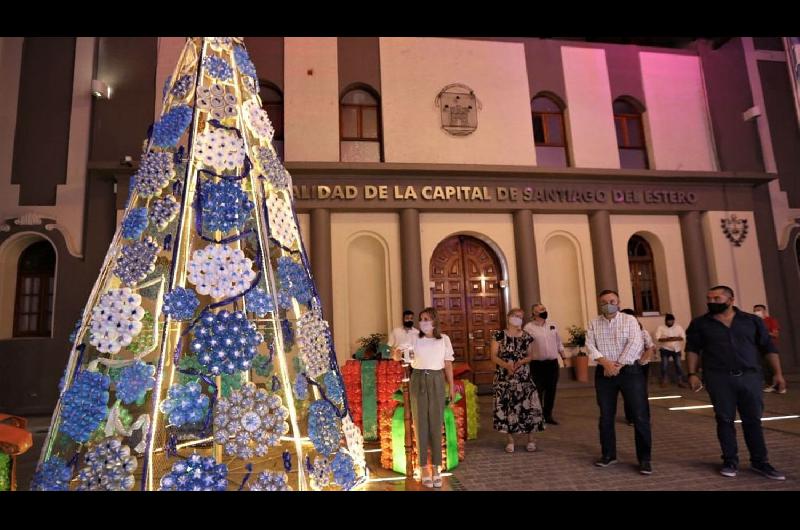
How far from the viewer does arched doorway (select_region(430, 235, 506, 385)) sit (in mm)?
10805

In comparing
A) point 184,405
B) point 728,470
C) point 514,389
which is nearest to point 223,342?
point 184,405

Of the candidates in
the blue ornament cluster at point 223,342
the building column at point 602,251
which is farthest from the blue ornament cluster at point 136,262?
the building column at point 602,251

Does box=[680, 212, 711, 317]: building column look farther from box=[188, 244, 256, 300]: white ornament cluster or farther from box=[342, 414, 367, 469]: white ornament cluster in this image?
box=[188, 244, 256, 300]: white ornament cluster

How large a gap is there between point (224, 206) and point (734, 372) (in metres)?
4.84

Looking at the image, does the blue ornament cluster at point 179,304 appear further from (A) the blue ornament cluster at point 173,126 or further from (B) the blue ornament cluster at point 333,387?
(A) the blue ornament cluster at point 173,126

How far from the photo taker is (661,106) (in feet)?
40.9

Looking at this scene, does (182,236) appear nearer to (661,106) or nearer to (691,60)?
(661,106)

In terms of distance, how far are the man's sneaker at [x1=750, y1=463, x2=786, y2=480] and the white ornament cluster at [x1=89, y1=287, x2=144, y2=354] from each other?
5513 mm

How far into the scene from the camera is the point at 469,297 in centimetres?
1105

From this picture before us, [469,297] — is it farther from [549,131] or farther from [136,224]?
[136,224]

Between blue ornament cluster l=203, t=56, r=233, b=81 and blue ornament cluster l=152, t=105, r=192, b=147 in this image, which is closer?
blue ornament cluster l=152, t=105, r=192, b=147

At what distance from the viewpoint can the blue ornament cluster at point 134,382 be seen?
2.94m

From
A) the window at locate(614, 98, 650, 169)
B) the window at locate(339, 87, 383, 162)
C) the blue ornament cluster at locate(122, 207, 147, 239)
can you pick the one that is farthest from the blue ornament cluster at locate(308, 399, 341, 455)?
the window at locate(614, 98, 650, 169)

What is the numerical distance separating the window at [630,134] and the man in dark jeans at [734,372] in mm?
8816
